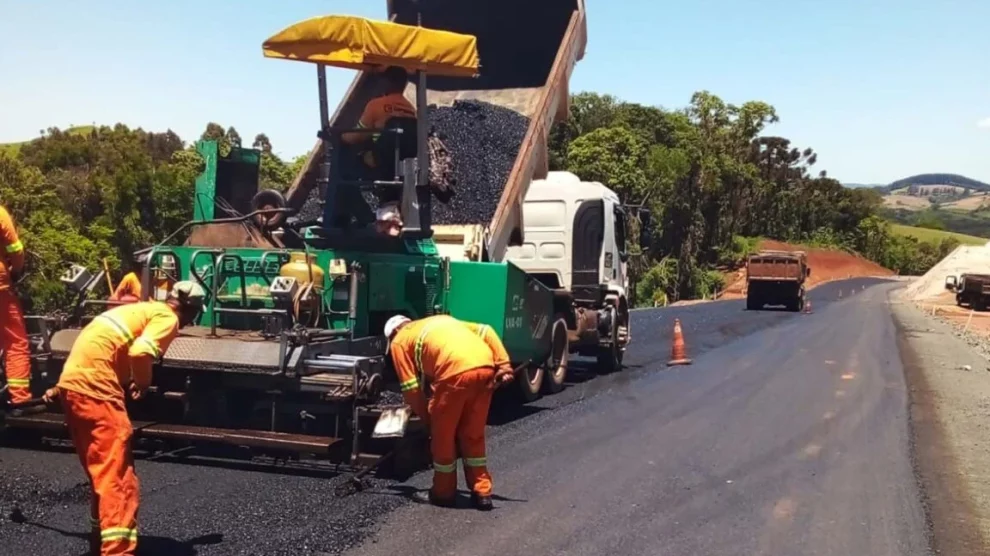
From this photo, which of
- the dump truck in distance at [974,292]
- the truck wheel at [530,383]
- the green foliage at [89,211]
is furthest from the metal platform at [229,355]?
the dump truck in distance at [974,292]

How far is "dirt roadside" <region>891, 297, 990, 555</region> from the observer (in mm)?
6254

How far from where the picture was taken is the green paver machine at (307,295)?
21.9 feet

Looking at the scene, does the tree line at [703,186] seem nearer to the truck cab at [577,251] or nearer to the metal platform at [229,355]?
the truck cab at [577,251]

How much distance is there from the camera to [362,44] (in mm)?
7516

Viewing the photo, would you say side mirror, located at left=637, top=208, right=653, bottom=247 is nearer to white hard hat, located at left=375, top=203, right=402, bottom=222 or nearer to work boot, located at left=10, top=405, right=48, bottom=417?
white hard hat, located at left=375, top=203, right=402, bottom=222

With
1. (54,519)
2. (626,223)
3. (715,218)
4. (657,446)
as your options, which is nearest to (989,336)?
(626,223)

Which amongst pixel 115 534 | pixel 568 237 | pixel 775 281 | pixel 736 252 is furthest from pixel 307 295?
pixel 736 252

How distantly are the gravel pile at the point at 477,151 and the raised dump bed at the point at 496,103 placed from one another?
1 cm

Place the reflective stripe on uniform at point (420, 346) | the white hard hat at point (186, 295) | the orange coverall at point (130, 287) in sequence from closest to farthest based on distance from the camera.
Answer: the white hard hat at point (186, 295)
the reflective stripe on uniform at point (420, 346)
the orange coverall at point (130, 287)

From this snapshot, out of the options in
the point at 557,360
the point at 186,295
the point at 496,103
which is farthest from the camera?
the point at 496,103

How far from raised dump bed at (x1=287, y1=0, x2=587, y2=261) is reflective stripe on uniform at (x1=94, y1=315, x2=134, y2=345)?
4.33 metres

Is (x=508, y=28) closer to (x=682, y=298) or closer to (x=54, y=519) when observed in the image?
(x=54, y=519)

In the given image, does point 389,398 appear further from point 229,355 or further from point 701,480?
point 701,480

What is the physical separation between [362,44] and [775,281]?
95.9 ft
